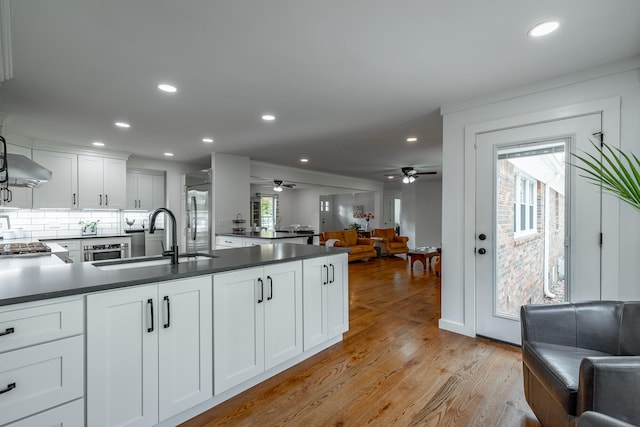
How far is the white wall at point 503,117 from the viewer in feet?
7.53

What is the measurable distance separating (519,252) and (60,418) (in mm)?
3417

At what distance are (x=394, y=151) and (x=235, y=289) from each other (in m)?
4.29

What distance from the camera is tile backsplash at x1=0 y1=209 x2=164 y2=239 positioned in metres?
4.97

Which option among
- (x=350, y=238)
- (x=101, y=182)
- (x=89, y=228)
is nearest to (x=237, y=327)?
(x=101, y=182)

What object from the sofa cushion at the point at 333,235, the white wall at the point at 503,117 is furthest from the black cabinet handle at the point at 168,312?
the sofa cushion at the point at 333,235

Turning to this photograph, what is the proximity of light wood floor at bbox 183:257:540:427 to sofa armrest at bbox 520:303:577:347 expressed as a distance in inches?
19.1

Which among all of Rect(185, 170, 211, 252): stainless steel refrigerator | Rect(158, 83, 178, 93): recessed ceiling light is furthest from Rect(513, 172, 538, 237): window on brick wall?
Rect(185, 170, 211, 252): stainless steel refrigerator

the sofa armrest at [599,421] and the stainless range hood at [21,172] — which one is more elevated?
the stainless range hood at [21,172]

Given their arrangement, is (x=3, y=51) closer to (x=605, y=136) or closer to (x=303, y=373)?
(x=303, y=373)

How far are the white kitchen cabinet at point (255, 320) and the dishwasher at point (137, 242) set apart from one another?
4730mm

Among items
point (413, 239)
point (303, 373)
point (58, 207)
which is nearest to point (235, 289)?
point (303, 373)

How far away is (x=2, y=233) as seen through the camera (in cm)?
443

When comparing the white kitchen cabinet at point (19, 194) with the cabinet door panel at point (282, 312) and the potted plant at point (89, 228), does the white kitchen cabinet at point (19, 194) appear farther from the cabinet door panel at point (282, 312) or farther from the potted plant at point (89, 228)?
the cabinet door panel at point (282, 312)

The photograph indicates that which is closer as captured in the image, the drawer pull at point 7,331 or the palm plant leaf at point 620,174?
the drawer pull at point 7,331
